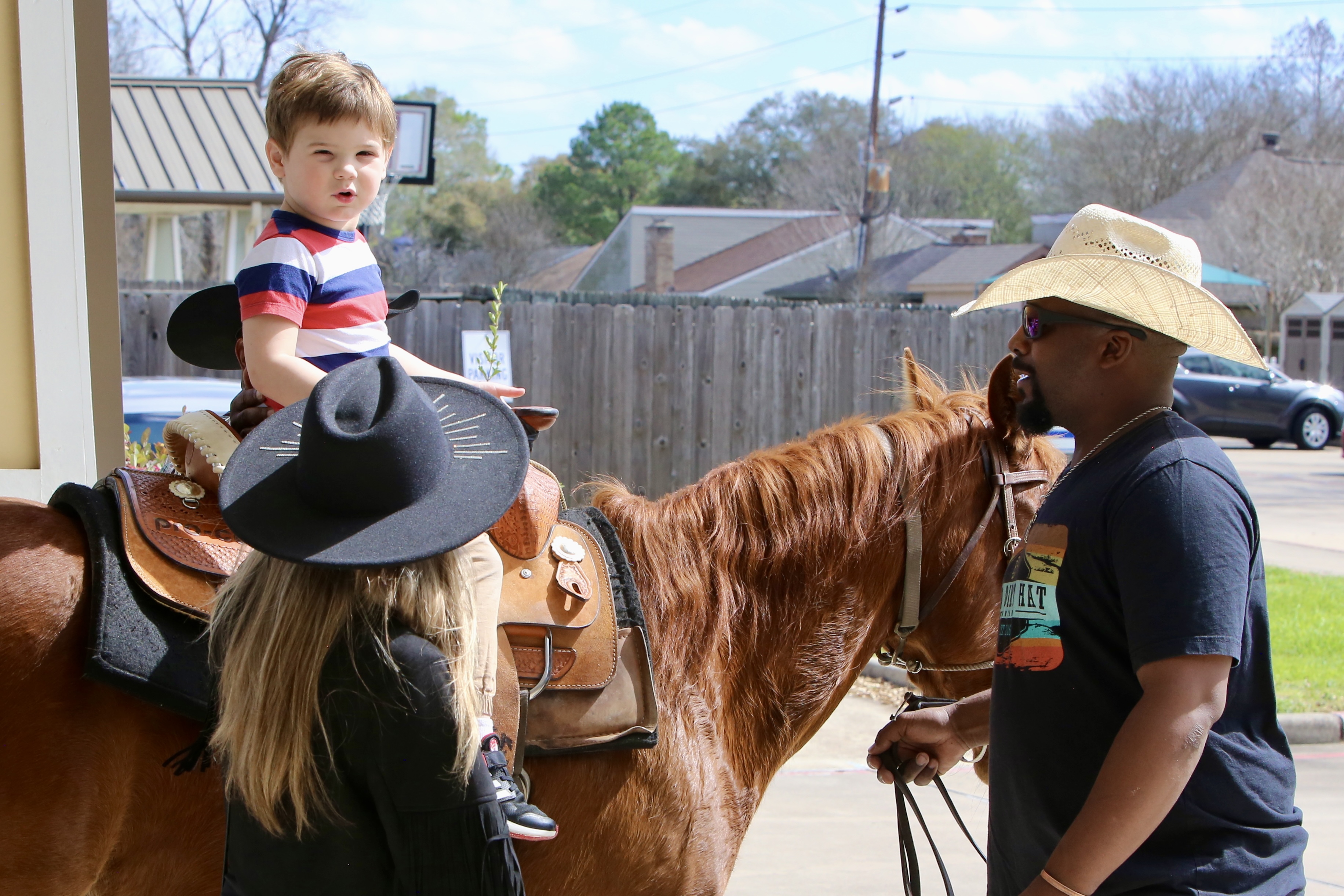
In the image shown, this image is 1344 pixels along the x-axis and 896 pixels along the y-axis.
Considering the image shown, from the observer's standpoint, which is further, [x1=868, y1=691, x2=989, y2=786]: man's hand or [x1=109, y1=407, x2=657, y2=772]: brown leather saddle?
[x1=868, y1=691, x2=989, y2=786]: man's hand

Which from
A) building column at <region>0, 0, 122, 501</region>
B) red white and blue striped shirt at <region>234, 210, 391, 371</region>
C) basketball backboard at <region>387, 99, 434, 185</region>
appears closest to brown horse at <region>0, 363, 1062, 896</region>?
red white and blue striped shirt at <region>234, 210, 391, 371</region>

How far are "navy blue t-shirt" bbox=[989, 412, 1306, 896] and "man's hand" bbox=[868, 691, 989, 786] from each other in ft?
1.60

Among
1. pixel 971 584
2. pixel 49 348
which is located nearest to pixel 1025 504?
pixel 971 584

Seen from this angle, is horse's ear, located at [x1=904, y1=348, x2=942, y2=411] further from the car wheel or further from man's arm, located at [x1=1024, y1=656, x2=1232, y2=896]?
the car wheel

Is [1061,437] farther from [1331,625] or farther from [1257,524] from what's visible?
[1331,625]

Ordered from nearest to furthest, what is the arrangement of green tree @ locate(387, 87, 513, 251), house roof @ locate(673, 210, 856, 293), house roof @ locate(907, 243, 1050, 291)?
1. house roof @ locate(907, 243, 1050, 291)
2. house roof @ locate(673, 210, 856, 293)
3. green tree @ locate(387, 87, 513, 251)

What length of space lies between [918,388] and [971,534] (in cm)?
44

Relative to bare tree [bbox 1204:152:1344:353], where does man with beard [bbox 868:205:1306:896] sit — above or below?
below

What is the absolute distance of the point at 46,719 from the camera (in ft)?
5.95

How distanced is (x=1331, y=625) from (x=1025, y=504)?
6.34m

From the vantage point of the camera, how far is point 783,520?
2.54 metres

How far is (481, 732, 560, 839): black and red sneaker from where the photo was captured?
1716 mm

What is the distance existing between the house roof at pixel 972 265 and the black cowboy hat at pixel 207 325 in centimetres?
3496

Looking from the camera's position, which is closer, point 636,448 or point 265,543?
point 265,543
